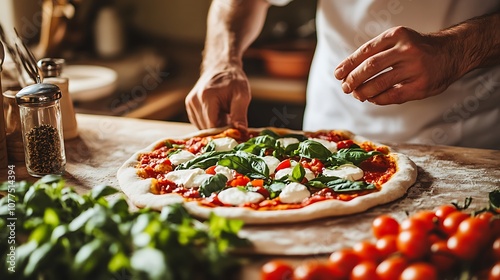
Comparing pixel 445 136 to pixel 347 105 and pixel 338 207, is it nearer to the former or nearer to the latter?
pixel 347 105

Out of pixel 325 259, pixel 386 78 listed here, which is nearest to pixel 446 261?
pixel 325 259

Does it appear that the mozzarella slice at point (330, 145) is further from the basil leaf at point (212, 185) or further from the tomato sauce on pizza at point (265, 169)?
the basil leaf at point (212, 185)

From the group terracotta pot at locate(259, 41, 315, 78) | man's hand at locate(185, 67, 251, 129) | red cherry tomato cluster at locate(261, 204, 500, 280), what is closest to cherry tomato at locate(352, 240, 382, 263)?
red cherry tomato cluster at locate(261, 204, 500, 280)

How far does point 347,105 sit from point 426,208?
0.94 m

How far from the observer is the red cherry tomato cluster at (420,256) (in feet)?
3.96

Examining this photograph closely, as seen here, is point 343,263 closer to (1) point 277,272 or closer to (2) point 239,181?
(1) point 277,272

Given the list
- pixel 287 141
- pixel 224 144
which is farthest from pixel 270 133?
pixel 224 144

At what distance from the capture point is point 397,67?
5.86ft

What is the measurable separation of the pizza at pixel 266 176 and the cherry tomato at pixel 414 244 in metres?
0.34

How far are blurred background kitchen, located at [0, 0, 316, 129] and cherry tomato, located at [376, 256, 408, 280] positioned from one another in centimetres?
220

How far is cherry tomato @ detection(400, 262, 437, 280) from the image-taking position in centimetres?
116

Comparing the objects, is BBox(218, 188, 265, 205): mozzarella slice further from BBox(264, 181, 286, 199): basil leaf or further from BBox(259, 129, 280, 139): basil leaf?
BBox(259, 129, 280, 139): basil leaf

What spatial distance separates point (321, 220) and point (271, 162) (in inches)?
14.9

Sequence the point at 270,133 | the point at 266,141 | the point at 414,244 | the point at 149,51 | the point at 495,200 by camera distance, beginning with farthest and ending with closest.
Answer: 1. the point at 149,51
2. the point at 270,133
3. the point at 266,141
4. the point at 495,200
5. the point at 414,244
